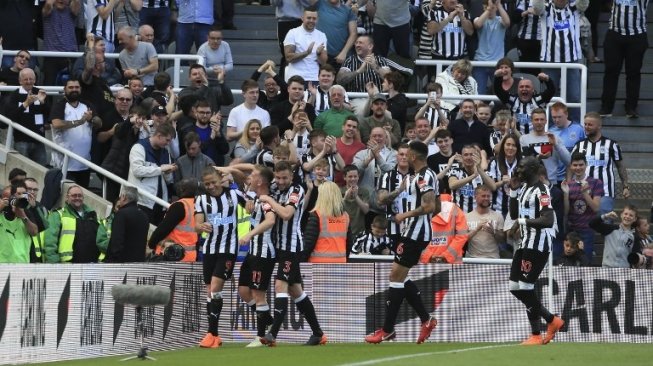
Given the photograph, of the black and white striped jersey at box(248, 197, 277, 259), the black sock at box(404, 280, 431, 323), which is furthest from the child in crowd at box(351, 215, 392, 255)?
the black and white striped jersey at box(248, 197, 277, 259)

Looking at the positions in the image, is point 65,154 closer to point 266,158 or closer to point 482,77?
point 266,158

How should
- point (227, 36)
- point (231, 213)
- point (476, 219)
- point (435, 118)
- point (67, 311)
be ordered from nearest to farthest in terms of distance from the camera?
point (67, 311) → point (231, 213) → point (476, 219) → point (435, 118) → point (227, 36)

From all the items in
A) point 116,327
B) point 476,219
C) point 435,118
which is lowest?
point 116,327

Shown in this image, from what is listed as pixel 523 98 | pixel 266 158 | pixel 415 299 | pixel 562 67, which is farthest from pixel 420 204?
pixel 562 67

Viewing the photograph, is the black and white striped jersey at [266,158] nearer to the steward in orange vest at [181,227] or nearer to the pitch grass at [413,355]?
the steward in orange vest at [181,227]

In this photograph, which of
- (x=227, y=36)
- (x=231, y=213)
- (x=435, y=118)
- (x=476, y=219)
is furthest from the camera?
(x=227, y=36)

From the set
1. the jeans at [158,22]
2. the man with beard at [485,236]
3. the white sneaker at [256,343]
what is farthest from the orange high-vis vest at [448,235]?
the jeans at [158,22]

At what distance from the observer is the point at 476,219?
66.2ft

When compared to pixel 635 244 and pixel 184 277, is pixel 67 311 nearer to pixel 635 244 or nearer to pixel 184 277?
pixel 184 277

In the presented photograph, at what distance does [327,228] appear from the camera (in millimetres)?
18953

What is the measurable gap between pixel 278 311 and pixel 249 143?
4299mm

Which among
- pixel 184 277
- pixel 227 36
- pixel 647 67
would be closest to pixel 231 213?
pixel 184 277

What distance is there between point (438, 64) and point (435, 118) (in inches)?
62.0

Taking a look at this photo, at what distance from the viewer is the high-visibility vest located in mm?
18531
